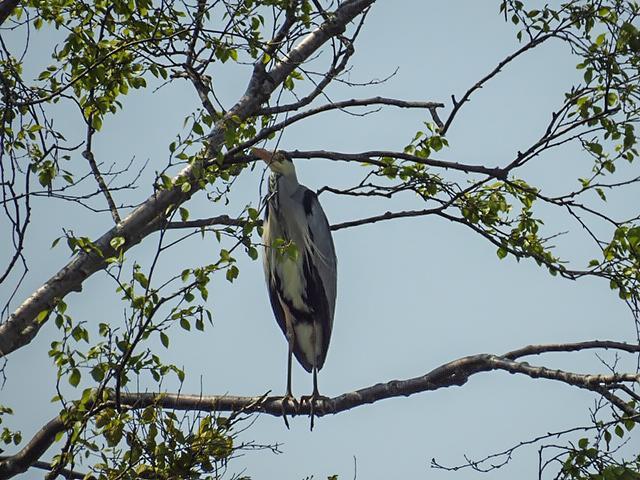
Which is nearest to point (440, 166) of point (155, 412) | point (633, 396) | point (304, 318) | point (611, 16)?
point (611, 16)

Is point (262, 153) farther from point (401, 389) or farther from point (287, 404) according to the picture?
point (401, 389)

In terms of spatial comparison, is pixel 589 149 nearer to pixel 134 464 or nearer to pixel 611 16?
pixel 611 16

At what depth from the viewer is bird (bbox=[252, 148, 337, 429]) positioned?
249 inches

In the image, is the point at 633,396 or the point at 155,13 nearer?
the point at 633,396

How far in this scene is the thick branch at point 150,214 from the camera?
411 cm

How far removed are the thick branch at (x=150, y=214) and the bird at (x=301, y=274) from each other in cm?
124

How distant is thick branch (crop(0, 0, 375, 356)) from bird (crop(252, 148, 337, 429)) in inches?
48.7

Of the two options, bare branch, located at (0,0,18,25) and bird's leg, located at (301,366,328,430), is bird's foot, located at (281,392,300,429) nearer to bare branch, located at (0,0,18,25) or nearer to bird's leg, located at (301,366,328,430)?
bird's leg, located at (301,366,328,430)

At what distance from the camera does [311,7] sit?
4.86m

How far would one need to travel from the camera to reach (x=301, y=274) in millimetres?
6316

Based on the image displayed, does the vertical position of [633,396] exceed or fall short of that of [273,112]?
it falls short

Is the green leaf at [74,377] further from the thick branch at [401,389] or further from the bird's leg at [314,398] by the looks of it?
the bird's leg at [314,398]

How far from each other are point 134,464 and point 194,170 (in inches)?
44.2

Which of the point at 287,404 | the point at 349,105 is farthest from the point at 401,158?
the point at 287,404
